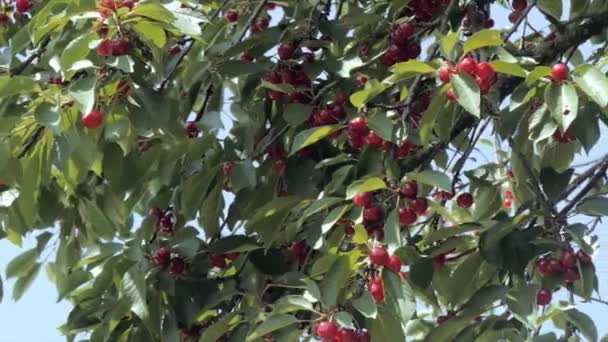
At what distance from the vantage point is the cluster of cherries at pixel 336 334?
5.14 feet

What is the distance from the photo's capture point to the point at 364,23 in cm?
212

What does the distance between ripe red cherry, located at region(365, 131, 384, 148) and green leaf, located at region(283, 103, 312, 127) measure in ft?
0.44

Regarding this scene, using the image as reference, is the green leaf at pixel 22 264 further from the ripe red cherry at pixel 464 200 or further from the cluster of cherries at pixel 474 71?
the cluster of cherries at pixel 474 71

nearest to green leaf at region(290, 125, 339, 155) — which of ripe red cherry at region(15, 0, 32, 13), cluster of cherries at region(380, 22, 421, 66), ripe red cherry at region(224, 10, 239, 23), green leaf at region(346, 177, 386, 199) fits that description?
green leaf at region(346, 177, 386, 199)

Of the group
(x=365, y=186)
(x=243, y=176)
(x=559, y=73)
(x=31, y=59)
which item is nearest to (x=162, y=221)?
(x=243, y=176)

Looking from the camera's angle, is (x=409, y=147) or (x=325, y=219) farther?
(x=409, y=147)

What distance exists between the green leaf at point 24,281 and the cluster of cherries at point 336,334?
92 centimetres

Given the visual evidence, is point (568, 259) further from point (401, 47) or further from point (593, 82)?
point (401, 47)

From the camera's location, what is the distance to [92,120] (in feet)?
5.46

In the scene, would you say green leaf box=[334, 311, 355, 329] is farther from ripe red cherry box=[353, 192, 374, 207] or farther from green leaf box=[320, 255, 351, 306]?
ripe red cherry box=[353, 192, 374, 207]

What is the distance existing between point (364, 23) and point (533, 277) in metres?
0.58

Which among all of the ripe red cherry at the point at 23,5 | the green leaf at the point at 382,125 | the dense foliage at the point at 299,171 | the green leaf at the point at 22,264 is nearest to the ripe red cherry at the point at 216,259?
the dense foliage at the point at 299,171

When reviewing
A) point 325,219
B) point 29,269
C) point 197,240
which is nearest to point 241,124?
point 197,240

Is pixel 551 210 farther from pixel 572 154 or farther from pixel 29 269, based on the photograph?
pixel 29 269
